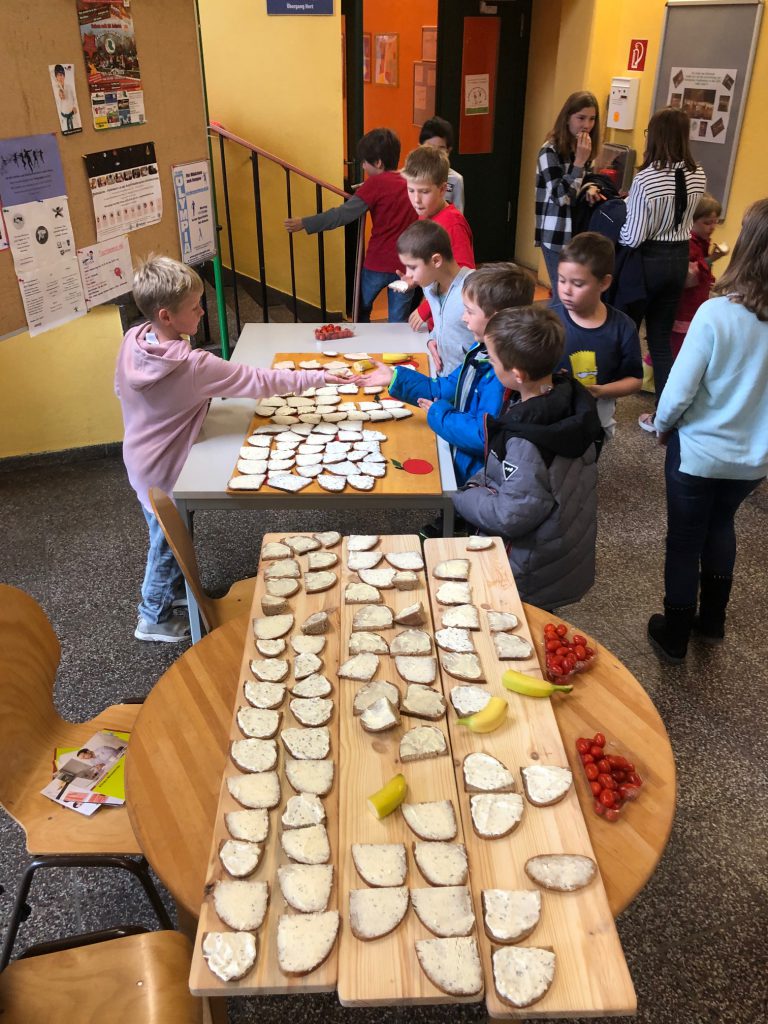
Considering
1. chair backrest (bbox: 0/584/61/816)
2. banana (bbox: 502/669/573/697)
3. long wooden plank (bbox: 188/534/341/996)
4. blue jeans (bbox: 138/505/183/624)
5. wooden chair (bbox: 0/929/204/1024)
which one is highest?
banana (bbox: 502/669/573/697)

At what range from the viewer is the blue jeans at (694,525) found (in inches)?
92.1

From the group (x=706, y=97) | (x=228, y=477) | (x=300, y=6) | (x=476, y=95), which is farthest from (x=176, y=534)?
(x=476, y=95)

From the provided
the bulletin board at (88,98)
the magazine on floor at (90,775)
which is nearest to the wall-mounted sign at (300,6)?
the bulletin board at (88,98)

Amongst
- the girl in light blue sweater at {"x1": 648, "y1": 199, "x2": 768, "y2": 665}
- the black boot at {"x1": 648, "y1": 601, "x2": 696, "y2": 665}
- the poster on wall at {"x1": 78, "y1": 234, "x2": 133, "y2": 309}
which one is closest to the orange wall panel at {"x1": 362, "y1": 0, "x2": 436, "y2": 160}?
the poster on wall at {"x1": 78, "y1": 234, "x2": 133, "y2": 309}

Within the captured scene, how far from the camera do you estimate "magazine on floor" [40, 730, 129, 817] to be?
1.59 m

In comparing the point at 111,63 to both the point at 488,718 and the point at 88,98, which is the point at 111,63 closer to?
the point at 88,98

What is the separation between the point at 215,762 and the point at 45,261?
1649 mm

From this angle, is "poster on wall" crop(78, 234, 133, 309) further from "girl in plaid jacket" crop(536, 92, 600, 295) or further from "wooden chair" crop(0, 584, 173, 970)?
"girl in plaid jacket" crop(536, 92, 600, 295)

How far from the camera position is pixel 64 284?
2.43m

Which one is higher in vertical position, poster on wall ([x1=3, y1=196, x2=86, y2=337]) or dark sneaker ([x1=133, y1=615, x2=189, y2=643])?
poster on wall ([x1=3, y1=196, x2=86, y2=337])

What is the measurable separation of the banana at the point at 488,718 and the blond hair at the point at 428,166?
7.64 ft

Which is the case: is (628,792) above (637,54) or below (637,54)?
below

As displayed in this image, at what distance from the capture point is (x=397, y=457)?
2246 mm

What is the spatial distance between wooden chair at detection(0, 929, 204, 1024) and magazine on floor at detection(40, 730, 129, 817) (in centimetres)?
28
